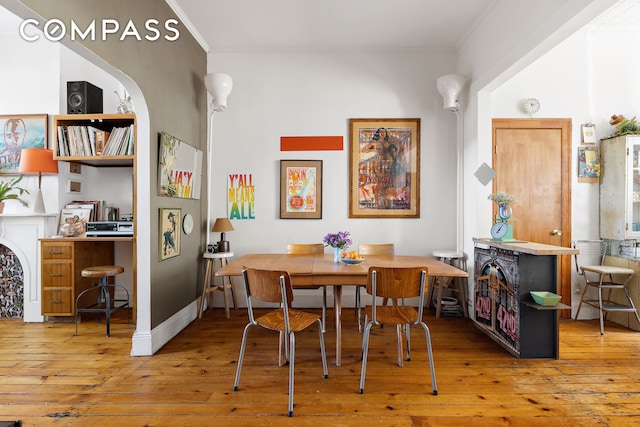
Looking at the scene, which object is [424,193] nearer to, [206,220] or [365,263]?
[365,263]

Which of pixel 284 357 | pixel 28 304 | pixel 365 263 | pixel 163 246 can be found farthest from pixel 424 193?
pixel 28 304

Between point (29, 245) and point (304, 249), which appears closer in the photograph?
point (304, 249)

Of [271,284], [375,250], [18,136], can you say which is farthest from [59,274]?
[375,250]

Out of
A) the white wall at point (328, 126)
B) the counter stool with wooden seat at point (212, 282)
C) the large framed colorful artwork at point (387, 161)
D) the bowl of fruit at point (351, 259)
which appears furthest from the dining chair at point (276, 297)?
the large framed colorful artwork at point (387, 161)

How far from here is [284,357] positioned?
9.04ft

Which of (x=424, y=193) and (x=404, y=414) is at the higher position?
(x=424, y=193)

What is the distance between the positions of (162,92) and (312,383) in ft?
9.36

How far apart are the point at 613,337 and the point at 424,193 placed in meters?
2.36

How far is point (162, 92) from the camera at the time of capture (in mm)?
3193

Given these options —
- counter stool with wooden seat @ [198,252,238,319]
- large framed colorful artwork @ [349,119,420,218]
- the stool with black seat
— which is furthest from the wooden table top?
the stool with black seat

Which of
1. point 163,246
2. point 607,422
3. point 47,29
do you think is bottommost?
point 607,422

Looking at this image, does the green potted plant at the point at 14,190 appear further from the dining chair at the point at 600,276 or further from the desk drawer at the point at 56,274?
the dining chair at the point at 600,276

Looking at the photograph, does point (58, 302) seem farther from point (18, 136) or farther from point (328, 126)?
point (328, 126)

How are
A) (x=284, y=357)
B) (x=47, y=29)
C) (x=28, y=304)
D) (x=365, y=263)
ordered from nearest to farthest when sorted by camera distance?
(x=47, y=29), (x=284, y=357), (x=365, y=263), (x=28, y=304)
